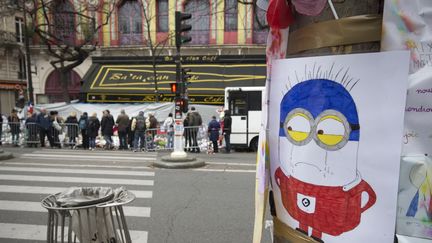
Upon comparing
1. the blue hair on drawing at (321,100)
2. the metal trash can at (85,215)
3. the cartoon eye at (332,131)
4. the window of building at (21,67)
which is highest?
the window of building at (21,67)

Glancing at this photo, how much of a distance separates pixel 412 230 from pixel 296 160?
20.7 inches

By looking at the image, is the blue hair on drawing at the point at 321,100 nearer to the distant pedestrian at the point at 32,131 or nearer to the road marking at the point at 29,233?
the road marking at the point at 29,233

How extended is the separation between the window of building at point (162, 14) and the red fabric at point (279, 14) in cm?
2939

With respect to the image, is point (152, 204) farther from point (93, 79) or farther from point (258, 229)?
point (93, 79)

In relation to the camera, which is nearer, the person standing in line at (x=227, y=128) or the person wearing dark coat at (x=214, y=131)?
the person standing in line at (x=227, y=128)

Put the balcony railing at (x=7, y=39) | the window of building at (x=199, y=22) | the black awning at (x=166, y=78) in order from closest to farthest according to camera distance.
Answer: the black awning at (x=166, y=78) → the window of building at (x=199, y=22) → the balcony railing at (x=7, y=39)

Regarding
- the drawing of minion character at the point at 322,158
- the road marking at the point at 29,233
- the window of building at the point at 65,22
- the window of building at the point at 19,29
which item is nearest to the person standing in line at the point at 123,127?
the road marking at the point at 29,233

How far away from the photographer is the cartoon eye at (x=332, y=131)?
1462 mm

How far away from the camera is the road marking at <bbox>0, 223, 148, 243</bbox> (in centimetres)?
486

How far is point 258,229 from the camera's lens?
188 centimetres

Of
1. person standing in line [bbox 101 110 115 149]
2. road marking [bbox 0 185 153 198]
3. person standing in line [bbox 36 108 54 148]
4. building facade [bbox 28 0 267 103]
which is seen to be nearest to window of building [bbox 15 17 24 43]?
building facade [bbox 28 0 267 103]

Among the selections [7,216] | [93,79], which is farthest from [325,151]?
[93,79]

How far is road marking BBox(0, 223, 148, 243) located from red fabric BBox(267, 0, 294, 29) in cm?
392

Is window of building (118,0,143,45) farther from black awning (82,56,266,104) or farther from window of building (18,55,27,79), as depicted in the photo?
A: window of building (18,55,27,79)
